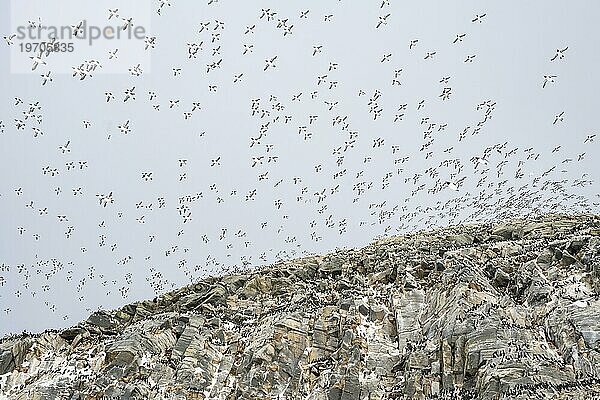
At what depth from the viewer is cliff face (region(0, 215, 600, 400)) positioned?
1722 centimetres

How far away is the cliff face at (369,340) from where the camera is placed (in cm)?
A: 1722

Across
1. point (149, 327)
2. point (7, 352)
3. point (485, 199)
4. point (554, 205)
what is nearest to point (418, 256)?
point (149, 327)

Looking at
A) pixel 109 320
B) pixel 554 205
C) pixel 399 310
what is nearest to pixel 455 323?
pixel 399 310

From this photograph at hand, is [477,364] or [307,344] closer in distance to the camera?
[477,364]

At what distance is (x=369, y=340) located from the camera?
2181 cm

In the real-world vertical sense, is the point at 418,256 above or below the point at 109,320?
above

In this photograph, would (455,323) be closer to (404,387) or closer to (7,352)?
(404,387)

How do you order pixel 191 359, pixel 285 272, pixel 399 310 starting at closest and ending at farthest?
pixel 191 359 < pixel 399 310 < pixel 285 272

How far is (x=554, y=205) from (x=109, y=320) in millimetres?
42656

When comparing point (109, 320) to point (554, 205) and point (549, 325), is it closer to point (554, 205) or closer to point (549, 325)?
point (549, 325)

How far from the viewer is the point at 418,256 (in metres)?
28.9

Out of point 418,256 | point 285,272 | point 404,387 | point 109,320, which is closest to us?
point 404,387

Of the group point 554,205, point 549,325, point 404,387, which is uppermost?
point 554,205

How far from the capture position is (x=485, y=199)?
49.6m
